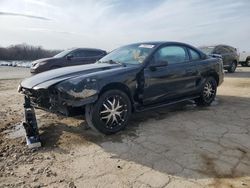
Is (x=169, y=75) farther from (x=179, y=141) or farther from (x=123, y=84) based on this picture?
(x=179, y=141)

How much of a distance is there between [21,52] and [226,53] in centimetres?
4134

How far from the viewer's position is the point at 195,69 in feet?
20.7

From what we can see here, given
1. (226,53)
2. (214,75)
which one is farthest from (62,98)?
(226,53)

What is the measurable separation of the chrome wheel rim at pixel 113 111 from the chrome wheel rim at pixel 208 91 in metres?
2.67

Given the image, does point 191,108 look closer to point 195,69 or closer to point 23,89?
point 195,69

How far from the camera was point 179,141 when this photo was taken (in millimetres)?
4426

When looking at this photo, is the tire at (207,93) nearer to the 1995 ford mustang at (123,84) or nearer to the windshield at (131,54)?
the 1995 ford mustang at (123,84)

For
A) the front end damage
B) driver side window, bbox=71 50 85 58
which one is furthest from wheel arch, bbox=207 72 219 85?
driver side window, bbox=71 50 85 58

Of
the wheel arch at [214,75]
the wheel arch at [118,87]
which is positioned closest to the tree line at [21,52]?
the wheel arch at [214,75]

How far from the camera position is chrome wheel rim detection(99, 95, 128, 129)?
4.57 meters

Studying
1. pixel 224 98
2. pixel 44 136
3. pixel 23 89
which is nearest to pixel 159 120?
pixel 44 136

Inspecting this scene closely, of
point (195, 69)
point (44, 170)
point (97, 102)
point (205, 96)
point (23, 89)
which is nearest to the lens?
point (44, 170)

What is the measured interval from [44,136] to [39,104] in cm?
52

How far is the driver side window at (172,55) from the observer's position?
556cm
